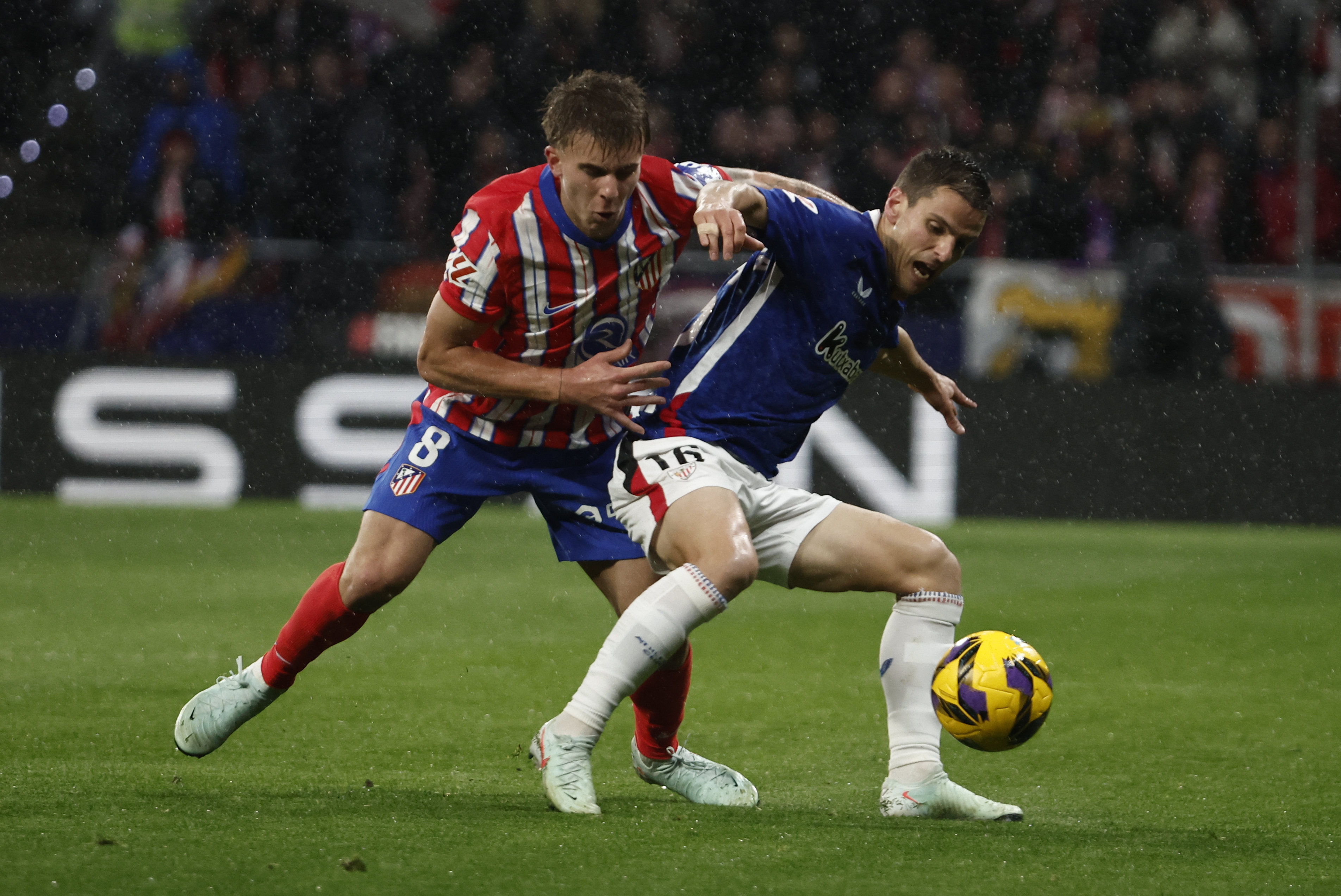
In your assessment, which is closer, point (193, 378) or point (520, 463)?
point (520, 463)

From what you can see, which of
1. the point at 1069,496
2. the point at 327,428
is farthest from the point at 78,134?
the point at 1069,496

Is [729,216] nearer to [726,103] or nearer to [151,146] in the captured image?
[151,146]

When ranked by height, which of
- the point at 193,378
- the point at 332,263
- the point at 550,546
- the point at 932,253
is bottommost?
the point at 550,546

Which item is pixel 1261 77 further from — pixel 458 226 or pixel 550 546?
pixel 458 226

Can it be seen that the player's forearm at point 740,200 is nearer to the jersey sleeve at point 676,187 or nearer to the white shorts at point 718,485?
the jersey sleeve at point 676,187

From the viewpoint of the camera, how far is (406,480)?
4004mm

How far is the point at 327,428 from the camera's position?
9.89m

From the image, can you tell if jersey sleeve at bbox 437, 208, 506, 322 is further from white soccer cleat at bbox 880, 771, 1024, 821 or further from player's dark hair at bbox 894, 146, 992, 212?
white soccer cleat at bbox 880, 771, 1024, 821

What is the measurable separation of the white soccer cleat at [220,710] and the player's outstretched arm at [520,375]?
3.08ft

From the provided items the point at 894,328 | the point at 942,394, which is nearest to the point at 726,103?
the point at 942,394

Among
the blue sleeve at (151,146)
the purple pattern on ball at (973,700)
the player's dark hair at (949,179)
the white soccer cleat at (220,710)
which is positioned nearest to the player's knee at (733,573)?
the purple pattern on ball at (973,700)

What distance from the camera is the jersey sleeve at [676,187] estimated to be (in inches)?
153

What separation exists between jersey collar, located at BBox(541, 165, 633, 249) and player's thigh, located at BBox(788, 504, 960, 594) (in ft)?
2.71

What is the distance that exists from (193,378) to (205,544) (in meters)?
1.68
